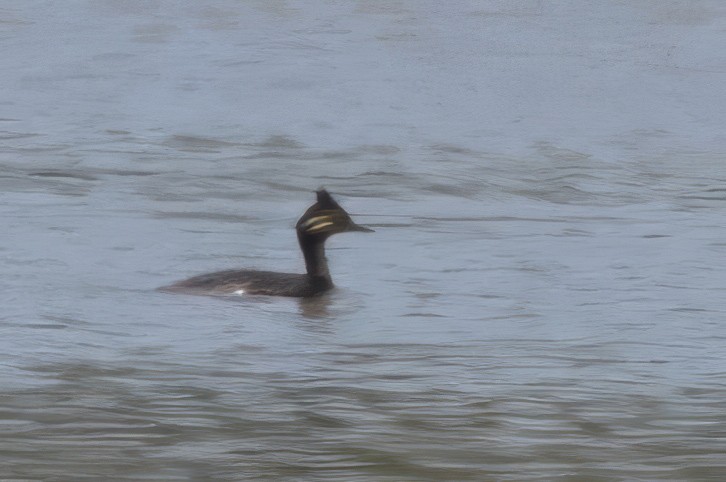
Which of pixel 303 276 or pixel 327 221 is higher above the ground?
pixel 327 221

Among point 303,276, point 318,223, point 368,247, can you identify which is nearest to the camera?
point 303,276

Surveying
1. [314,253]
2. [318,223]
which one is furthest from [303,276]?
[318,223]

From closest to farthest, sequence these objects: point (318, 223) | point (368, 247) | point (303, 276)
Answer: point (303, 276), point (318, 223), point (368, 247)

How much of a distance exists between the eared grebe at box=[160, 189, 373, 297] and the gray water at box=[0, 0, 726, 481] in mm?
258

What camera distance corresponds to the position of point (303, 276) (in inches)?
433

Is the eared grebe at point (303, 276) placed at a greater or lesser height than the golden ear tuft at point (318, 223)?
lesser

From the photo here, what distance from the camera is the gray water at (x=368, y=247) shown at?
22.4ft

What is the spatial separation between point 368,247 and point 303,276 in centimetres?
162

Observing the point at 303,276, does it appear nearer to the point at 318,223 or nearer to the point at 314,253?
the point at 314,253

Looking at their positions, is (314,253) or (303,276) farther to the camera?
(314,253)

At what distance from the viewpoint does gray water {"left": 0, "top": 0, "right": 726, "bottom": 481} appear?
22.4 ft

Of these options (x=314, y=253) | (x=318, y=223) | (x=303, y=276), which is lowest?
(x=303, y=276)

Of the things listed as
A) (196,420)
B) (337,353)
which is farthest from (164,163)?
(196,420)

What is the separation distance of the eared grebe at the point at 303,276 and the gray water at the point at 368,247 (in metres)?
0.26
